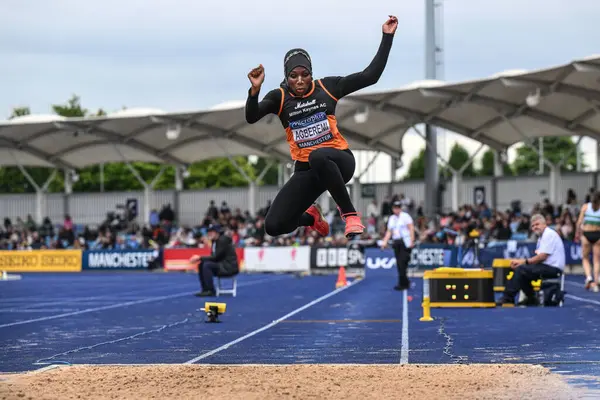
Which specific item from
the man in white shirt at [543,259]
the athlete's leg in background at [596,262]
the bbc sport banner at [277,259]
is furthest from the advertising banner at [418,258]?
the man in white shirt at [543,259]

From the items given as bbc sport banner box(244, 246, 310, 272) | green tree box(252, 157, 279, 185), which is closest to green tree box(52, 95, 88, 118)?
green tree box(252, 157, 279, 185)

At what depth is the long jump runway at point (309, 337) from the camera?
9.50 m

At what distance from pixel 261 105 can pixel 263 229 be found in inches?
1244

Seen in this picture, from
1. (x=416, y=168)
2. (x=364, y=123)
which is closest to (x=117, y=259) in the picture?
(x=364, y=123)

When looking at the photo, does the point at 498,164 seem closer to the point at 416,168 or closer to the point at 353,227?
the point at 353,227

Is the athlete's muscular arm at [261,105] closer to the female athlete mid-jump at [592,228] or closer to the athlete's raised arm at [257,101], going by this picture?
the athlete's raised arm at [257,101]

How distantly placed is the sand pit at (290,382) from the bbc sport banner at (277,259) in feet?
92.8

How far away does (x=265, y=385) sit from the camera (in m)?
8.06

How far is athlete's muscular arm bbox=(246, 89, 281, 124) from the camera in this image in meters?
9.80

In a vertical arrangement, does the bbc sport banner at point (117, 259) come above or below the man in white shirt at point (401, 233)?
below

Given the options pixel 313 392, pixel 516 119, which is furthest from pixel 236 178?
pixel 313 392

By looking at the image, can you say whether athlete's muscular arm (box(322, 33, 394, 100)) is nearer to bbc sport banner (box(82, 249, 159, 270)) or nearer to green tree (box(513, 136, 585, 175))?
bbc sport banner (box(82, 249, 159, 270))

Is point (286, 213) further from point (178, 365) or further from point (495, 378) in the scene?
point (495, 378)

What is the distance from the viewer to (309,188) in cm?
1024
